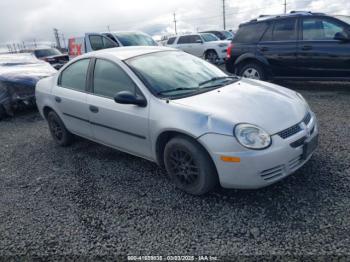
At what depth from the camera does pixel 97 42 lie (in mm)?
10602

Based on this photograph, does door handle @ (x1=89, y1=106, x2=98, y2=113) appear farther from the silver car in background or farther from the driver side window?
the driver side window

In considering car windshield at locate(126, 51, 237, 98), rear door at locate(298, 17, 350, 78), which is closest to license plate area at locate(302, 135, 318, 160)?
car windshield at locate(126, 51, 237, 98)

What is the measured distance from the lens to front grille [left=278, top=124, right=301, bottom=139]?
8.63 ft

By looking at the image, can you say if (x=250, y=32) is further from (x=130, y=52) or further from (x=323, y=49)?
(x=130, y=52)

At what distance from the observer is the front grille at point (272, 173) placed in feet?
8.45

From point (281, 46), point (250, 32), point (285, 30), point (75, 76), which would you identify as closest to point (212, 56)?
point (250, 32)

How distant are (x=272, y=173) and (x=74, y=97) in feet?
9.23

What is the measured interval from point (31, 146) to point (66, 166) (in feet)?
4.66

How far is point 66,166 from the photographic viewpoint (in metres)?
4.10

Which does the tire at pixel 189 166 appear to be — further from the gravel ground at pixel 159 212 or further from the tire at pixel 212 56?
the tire at pixel 212 56

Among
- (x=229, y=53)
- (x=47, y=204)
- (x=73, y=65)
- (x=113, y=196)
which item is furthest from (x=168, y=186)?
(x=229, y=53)

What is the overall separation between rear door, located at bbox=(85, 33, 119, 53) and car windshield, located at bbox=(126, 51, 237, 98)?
270 inches

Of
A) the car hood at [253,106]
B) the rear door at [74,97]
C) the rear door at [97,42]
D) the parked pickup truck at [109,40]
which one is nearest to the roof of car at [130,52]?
the rear door at [74,97]

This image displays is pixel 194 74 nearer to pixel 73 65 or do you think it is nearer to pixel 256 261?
pixel 73 65
